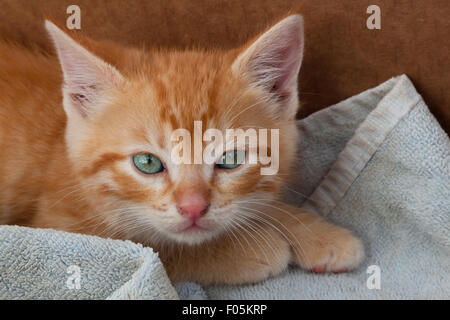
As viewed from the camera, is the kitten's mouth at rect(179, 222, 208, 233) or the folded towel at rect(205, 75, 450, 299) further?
the folded towel at rect(205, 75, 450, 299)

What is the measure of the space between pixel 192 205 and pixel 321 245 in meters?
0.42

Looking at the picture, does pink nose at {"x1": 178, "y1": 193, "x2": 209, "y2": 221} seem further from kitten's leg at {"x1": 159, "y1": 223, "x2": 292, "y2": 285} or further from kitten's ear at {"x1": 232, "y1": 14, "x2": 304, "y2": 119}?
kitten's ear at {"x1": 232, "y1": 14, "x2": 304, "y2": 119}

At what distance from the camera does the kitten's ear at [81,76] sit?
46.0 inches

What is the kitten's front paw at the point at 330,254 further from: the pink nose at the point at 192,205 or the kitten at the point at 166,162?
the pink nose at the point at 192,205

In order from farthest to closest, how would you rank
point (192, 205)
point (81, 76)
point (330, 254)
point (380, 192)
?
point (380, 192) < point (330, 254) < point (81, 76) < point (192, 205)

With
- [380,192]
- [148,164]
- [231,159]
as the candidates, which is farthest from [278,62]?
[380,192]

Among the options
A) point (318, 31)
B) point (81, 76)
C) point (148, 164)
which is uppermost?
point (318, 31)

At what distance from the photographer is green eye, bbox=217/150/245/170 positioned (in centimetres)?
118

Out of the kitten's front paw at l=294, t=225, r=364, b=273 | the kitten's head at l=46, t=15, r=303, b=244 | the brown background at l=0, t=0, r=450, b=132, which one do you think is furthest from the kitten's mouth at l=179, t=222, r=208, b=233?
the brown background at l=0, t=0, r=450, b=132

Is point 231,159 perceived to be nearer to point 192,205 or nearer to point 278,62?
point 192,205

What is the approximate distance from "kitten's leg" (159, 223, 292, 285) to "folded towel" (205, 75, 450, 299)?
0.11ft

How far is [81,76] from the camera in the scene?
1.24 metres

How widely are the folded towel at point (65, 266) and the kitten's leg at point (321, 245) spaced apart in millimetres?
396

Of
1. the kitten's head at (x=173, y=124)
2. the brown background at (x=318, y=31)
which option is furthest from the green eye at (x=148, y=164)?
the brown background at (x=318, y=31)
